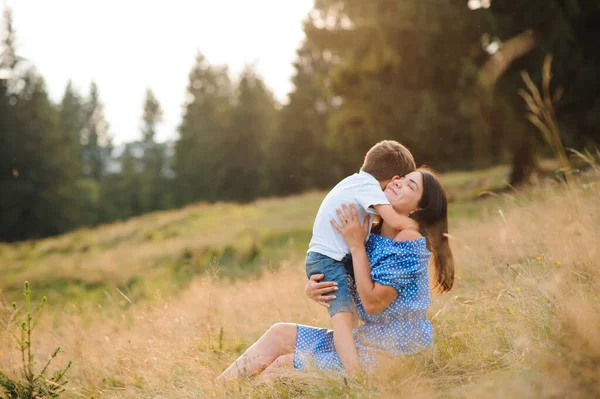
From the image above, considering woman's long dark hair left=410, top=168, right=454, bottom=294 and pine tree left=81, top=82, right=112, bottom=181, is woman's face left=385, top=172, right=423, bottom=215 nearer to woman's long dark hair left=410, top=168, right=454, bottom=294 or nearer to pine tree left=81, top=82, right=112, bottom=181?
woman's long dark hair left=410, top=168, right=454, bottom=294

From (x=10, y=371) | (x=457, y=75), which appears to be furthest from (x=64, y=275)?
(x=457, y=75)

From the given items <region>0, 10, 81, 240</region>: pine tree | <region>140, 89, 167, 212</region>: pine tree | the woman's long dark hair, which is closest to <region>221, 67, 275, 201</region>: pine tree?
<region>140, 89, 167, 212</region>: pine tree

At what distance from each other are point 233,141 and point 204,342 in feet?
120

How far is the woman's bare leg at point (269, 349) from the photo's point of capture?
9.97ft

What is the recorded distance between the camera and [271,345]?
3.10m

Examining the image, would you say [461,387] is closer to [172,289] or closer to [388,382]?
[388,382]

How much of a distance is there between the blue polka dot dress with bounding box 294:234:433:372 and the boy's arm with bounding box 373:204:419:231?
0.10 metres

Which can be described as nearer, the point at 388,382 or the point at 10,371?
the point at 388,382

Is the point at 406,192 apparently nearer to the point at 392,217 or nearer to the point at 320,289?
the point at 392,217

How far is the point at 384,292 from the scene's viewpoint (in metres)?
2.83

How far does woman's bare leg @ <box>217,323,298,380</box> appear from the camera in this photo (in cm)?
304

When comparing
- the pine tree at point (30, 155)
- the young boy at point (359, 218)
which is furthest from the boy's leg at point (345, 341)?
the pine tree at point (30, 155)

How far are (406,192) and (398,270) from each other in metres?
0.44

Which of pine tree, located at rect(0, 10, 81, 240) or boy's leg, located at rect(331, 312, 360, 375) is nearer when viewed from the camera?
boy's leg, located at rect(331, 312, 360, 375)
